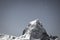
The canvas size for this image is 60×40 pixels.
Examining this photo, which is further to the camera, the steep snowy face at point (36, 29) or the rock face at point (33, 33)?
the steep snowy face at point (36, 29)

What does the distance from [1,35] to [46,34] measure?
1282mm

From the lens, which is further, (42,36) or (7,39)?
(42,36)

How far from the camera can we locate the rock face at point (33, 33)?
5043 millimetres

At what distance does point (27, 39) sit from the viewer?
4969mm

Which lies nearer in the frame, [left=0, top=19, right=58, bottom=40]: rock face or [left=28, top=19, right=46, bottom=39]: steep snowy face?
[left=0, top=19, right=58, bottom=40]: rock face

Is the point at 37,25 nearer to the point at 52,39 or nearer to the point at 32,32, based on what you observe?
the point at 32,32

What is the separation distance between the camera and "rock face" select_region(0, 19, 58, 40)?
16.5 ft

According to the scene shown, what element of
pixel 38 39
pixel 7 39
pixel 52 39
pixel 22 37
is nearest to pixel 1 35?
pixel 7 39

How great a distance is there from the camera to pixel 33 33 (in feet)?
17.0

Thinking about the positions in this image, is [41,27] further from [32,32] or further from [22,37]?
[22,37]

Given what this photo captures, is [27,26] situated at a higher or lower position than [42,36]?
higher

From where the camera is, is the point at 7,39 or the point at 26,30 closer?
the point at 7,39

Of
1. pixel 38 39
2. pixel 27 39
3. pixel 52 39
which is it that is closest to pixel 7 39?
pixel 27 39

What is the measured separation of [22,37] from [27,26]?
0.54 metres
